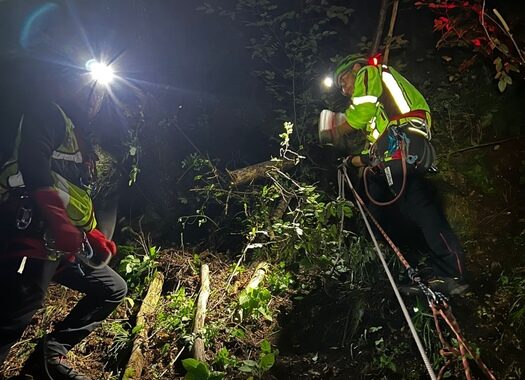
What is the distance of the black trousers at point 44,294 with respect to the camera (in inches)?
107

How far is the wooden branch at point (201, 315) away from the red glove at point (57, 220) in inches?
52.1

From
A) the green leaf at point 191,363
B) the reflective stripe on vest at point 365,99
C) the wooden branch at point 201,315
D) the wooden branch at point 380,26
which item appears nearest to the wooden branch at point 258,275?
the wooden branch at point 201,315

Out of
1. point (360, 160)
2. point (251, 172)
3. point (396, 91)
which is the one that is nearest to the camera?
point (396, 91)

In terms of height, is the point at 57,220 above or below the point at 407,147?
below

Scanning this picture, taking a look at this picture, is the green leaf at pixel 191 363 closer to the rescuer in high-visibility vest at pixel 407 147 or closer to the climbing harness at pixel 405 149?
the rescuer in high-visibility vest at pixel 407 147

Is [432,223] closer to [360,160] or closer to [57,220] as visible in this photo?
[360,160]

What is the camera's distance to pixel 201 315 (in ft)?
12.0

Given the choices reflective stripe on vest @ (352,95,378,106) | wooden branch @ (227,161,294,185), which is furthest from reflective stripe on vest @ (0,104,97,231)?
reflective stripe on vest @ (352,95,378,106)

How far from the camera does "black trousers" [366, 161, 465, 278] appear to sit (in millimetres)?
3488

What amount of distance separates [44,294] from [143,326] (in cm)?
116

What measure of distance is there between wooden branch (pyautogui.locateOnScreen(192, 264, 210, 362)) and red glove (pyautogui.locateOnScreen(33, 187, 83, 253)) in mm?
1323

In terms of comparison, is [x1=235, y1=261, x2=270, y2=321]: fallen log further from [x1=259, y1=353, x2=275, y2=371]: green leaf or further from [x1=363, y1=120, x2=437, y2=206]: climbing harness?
[x1=363, y1=120, x2=437, y2=206]: climbing harness

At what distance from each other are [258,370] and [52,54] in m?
2.93

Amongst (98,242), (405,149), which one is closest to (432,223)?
(405,149)
